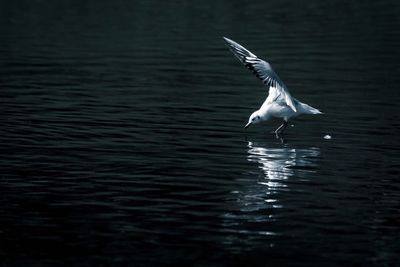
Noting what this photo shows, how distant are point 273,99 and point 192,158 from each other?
12.8 feet

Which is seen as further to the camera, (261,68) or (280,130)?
(280,130)

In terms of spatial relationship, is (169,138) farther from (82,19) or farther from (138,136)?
(82,19)

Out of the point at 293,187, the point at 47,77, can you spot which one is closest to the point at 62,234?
the point at 293,187

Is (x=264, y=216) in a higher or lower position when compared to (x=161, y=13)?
lower

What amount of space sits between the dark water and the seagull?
0.64 m

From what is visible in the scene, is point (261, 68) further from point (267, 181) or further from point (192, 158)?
point (267, 181)

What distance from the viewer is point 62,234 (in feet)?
53.3

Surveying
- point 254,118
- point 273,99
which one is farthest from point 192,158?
point 273,99

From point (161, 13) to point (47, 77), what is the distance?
100.0 ft

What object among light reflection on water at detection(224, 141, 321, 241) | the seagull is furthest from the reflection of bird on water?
the seagull

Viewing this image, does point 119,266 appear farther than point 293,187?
No

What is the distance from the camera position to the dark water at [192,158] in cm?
1576

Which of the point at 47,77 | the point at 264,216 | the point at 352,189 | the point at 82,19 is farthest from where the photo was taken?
the point at 82,19

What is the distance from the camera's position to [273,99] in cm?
2583
